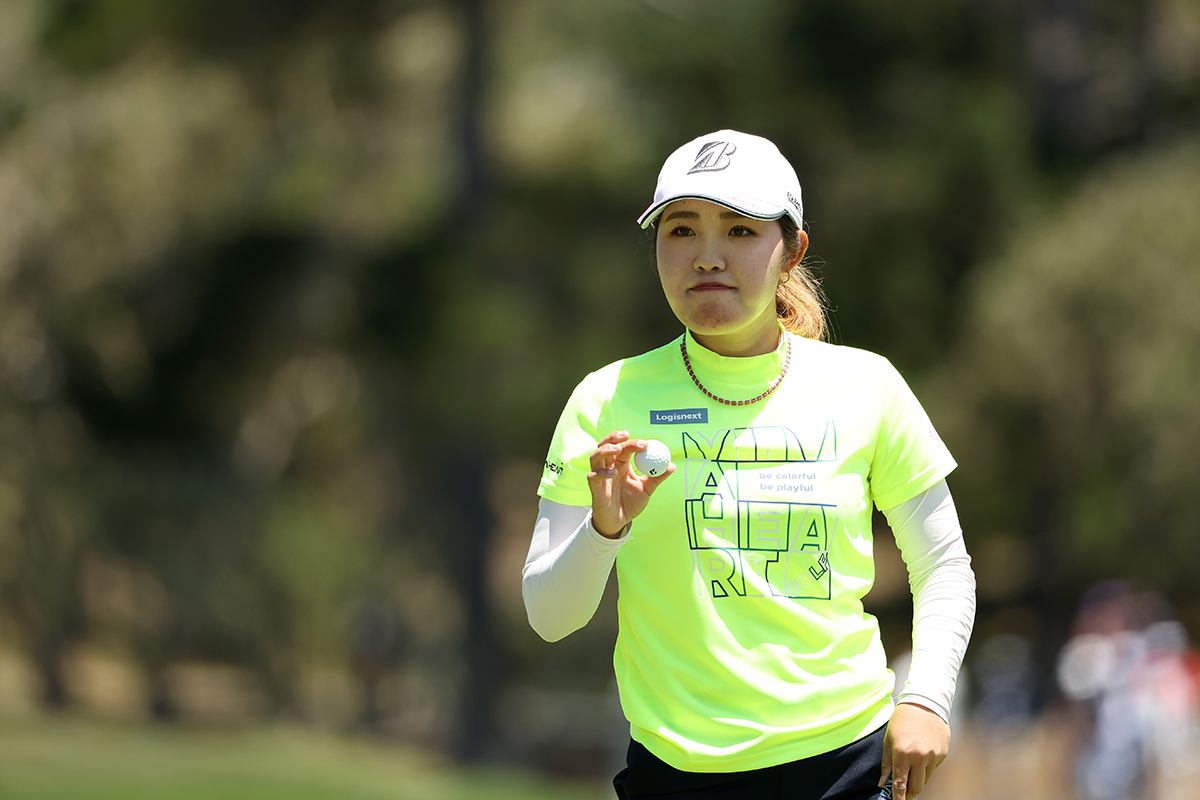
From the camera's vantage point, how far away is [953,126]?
17.7 meters

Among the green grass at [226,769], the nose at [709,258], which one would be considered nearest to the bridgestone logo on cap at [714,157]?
the nose at [709,258]

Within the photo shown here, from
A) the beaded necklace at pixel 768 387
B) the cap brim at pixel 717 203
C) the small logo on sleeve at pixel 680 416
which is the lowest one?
the small logo on sleeve at pixel 680 416

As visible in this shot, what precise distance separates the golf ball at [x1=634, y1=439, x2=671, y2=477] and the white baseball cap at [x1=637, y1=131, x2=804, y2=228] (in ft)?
1.43

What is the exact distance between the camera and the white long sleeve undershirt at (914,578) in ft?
8.32

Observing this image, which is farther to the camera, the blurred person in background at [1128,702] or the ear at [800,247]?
the blurred person in background at [1128,702]

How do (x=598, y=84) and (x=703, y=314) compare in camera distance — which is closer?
(x=703, y=314)

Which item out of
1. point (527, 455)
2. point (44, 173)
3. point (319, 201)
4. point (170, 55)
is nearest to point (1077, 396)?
point (527, 455)

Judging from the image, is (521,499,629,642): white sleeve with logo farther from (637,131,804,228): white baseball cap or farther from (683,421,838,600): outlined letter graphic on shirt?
(637,131,804,228): white baseball cap

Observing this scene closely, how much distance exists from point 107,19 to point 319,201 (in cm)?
343

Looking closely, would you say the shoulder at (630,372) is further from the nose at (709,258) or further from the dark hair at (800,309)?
the dark hair at (800,309)

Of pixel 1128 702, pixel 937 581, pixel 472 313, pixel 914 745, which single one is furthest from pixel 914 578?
pixel 472 313

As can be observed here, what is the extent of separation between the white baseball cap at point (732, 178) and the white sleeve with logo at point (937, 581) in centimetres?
56

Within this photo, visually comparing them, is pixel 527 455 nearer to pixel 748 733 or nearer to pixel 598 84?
pixel 598 84

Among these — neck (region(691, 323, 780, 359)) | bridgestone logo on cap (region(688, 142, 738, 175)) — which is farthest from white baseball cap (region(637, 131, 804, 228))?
neck (region(691, 323, 780, 359))
